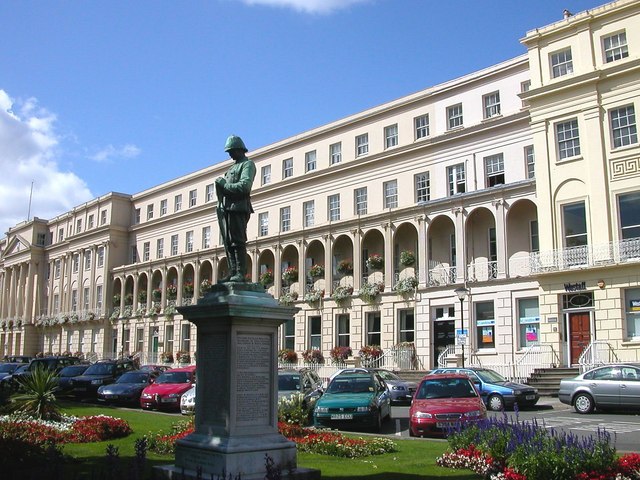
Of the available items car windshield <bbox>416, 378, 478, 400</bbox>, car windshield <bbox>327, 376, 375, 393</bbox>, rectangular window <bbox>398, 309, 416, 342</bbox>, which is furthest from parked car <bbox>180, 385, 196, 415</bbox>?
rectangular window <bbox>398, 309, 416, 342</bbox>

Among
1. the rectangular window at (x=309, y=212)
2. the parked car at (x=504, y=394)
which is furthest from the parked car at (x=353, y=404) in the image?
the rectangular window at (x=309, y=212)

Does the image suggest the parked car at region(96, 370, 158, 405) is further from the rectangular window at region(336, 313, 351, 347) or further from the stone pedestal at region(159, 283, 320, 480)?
the stone pedestal at region(159, 283, 320, 480)

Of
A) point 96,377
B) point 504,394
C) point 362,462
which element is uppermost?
point 96,377

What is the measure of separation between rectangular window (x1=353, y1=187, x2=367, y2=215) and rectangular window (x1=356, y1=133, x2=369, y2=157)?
231 cm

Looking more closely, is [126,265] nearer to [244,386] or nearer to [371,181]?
[371,181]

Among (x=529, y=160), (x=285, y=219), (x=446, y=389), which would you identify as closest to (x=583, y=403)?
(x=446, y=389)

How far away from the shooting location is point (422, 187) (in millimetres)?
37938

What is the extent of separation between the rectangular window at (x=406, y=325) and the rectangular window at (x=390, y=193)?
6265 millimetres

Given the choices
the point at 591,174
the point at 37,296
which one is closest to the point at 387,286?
the point at 591,174

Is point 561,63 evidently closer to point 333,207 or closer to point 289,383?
point 333,207

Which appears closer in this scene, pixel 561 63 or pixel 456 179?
pixel 561 63

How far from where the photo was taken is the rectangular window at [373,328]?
3872 centimetres

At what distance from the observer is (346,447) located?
41.5ft

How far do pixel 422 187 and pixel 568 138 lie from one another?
9.61m
